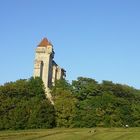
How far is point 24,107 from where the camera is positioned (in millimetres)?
92312

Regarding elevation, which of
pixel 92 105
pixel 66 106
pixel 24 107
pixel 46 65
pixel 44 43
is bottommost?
pixel 24 107

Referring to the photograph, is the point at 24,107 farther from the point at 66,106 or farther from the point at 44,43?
the point at 44,43

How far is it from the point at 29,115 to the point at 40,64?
28010 mm

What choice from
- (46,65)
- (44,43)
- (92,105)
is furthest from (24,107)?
(44,43)

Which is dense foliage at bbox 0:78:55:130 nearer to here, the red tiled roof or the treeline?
the treeline

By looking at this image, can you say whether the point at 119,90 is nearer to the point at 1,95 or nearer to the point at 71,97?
the point at 71,97

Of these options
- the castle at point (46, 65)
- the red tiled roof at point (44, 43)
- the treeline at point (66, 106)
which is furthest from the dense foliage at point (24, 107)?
the red tiled roof at point (44, 43)

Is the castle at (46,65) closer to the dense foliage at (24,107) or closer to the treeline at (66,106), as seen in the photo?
the treeline at (66,106)

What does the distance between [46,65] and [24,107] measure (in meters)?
29.0

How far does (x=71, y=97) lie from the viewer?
9925 cm

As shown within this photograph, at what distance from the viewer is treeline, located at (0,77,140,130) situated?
91.5 metres

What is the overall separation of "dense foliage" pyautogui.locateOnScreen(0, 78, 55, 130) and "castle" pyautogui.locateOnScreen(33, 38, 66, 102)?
57.0 ft

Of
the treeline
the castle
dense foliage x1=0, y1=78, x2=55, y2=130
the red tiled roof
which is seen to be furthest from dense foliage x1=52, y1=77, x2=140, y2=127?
the red tiled roof

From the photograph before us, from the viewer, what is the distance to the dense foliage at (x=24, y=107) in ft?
296
